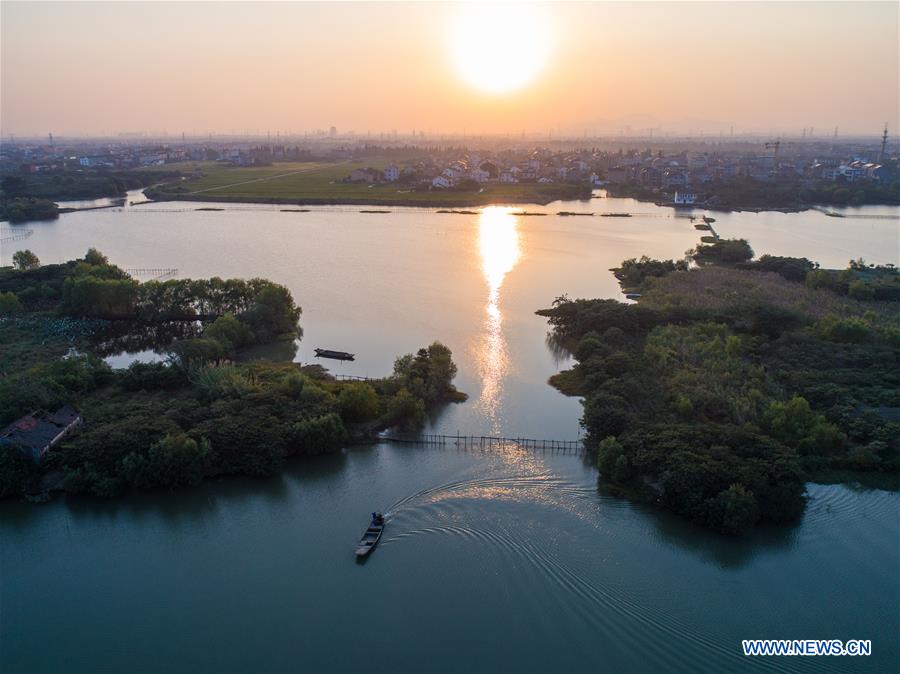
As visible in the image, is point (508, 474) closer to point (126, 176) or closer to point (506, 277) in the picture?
point (506, 277)

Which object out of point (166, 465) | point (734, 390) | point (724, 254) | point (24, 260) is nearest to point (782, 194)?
point (724, 254)

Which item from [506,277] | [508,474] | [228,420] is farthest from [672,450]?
[506,277]

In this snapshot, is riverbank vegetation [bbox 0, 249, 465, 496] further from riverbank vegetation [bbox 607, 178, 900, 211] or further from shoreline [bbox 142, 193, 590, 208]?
riverbank vegetation [bbox 607, 178, 900, 211]

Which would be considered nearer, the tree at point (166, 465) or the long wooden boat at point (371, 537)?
the long wooden boat at point (371, 537)

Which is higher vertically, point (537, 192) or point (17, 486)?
point (537, 192)

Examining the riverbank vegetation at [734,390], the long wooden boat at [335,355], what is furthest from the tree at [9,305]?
the riverbank vegetation at [734,390]

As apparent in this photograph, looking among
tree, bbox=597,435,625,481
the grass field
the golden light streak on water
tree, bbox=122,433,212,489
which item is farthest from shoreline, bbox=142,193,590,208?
tree, bbox=122,433,212,489

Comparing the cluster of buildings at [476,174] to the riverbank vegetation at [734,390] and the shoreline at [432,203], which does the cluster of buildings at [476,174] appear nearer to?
the shoreline at [432,203]
